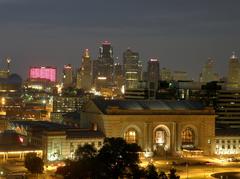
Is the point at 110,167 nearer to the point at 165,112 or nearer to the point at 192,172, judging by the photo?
the point at 192,172

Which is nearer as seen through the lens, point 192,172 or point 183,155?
point 192,172

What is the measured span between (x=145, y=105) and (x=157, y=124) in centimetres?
427

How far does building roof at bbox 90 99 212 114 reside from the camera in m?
111

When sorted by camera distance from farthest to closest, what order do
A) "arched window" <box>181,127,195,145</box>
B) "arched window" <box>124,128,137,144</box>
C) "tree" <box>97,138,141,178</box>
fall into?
"arched window" <box>181,127,195,145</box>
"arched window" <box>124,128,137,144</box>
"tree" <box>97,138,141,178</box>

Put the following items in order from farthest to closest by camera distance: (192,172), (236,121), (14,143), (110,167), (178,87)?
(178,87) < (236,121) < (14,143) < (192,172) < (110,167)

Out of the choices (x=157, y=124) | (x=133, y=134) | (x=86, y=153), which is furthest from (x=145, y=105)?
(x=86, y=153)

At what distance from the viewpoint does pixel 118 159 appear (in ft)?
246

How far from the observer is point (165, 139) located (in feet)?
373

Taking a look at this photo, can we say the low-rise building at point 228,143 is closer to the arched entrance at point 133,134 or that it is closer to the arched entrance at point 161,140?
the arched entrance at point 161,140

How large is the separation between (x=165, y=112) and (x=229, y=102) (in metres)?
30.0

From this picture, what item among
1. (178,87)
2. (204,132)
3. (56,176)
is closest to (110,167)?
(56,176)

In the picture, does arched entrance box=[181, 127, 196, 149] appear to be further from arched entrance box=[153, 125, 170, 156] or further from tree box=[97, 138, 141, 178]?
tree box=[97, 138, 141, 178]

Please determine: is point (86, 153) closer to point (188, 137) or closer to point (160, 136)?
point (160, 136)

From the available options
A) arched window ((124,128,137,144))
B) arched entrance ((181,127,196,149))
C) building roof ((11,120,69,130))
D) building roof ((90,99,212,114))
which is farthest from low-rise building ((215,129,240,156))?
building roof ((11,120,69,130))
